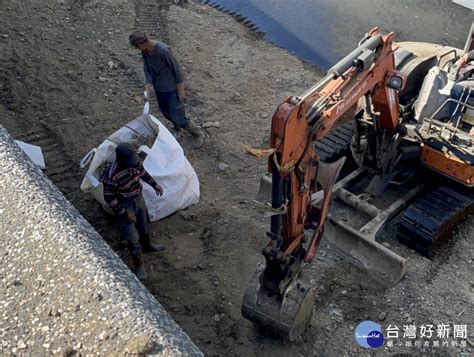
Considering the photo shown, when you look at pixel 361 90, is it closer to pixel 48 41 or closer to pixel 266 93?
pixel 266 93

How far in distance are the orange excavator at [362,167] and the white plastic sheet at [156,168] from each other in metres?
0.97

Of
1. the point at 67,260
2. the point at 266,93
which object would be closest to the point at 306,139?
the point at 67,260

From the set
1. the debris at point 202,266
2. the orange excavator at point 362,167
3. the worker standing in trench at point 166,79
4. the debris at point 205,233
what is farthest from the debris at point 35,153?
the orange excavator at point 362,167

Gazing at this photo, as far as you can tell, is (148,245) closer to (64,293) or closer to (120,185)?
(120,185)

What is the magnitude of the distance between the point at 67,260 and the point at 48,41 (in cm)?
659

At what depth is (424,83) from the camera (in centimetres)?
644

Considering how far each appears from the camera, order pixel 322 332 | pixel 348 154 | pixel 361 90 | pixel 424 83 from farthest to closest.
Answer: pixel 348 154 → pixel 424 83 → pixel 322 332 → pixel 361 90

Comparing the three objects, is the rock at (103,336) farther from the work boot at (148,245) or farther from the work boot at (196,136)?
the work boot at (196,136)

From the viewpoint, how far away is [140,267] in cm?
570

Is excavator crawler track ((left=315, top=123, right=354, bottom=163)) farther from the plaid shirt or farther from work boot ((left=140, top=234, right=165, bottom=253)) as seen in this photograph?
the plaid shirt

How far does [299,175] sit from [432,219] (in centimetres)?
213

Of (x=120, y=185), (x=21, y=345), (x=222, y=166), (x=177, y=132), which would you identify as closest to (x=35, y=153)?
(x=177, y=132)

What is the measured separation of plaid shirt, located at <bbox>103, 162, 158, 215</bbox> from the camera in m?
5.27

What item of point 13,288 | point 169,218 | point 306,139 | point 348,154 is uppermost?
point 306,139
